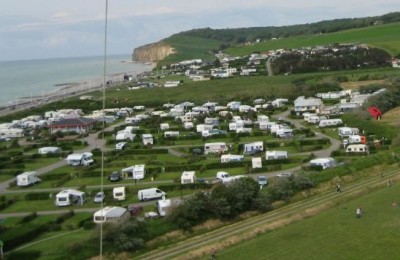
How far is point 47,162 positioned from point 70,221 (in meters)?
14.6

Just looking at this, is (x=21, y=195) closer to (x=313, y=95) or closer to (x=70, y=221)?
(x=70, y=221)

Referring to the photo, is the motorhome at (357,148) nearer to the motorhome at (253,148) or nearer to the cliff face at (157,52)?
the motorhome at (253,148)

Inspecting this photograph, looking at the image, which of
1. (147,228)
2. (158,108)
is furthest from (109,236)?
(158,108)

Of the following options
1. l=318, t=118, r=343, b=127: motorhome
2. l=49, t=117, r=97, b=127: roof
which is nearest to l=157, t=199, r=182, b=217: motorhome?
l=318, t=118, r=343, b=127: motorhome

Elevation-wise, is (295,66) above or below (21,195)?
above

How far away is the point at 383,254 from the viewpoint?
56.4ft

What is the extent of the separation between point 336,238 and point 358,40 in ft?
334

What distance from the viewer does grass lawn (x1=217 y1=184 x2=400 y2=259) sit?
58.9 feet

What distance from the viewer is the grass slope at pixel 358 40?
332 ft

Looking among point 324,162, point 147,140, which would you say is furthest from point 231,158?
point 147,140

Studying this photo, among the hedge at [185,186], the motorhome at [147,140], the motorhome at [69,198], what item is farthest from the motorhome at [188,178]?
the motorhome at [147,140]

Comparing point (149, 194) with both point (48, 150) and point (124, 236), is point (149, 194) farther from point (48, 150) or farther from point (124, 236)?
point (48, 150)

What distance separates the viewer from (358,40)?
11481cm

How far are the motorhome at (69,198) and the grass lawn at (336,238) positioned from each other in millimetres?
10012
